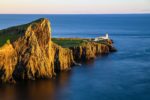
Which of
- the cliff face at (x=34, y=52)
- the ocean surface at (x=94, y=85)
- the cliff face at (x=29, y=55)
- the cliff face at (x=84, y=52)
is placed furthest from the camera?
the cliff face at (x=84, y=52)

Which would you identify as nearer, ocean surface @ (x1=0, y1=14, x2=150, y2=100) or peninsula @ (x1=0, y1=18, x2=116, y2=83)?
ocean surface @ (x1=0, y1=14, x2=150, y2=100)

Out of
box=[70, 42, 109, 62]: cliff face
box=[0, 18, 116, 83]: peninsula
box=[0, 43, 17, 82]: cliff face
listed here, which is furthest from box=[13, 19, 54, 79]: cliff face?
box=[70, 42, 109, 62]: cliff face

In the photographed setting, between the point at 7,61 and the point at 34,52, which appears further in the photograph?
the point at 34,52

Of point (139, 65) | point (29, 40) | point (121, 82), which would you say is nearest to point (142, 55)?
point (139, 65)

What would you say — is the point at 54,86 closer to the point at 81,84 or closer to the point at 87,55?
the point at 81,84

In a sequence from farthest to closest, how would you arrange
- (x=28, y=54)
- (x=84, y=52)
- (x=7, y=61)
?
(x=84, y=52) → (x=28, y=54) → (x=7, y=61)

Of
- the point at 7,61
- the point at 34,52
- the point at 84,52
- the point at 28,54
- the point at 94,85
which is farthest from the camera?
the point at 84,52

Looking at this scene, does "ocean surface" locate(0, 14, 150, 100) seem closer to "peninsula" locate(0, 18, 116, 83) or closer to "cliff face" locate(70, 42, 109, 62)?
"peninsula" locate(0, 18, 116, 83)

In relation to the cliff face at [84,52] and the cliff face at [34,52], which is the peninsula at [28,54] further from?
the cliff face at [84,52]

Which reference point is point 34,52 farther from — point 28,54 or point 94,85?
point 94,85

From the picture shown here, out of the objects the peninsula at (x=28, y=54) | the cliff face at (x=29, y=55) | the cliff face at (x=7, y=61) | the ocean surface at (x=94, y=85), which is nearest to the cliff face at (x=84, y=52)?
the ocean surface at (x=94, y=85)

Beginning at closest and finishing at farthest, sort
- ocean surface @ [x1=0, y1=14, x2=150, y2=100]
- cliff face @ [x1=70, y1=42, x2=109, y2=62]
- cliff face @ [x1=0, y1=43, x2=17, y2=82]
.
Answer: ocean surface @ [x1=0, y1=14, x2=150, y2=100] → cliff face @ [x1=0, y1=43, x2=17, y2=82] → cliff face @ [x1=70, y1=42, x2=109, y2=62]

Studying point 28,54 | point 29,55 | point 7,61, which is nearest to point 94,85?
point 29,55
